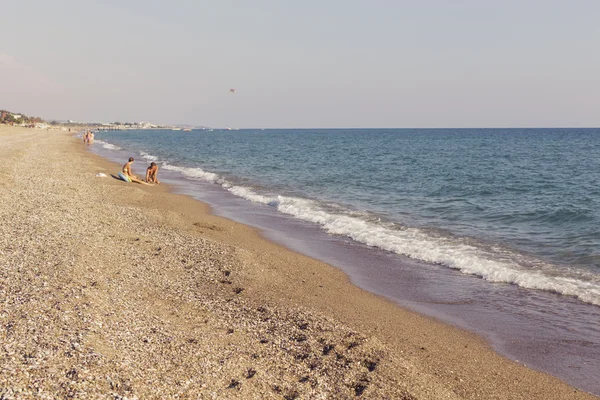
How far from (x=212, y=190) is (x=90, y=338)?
19.7m

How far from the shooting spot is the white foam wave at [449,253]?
10336mm

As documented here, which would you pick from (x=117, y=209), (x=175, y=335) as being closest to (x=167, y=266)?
(x=175, y=335)

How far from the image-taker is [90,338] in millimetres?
6098

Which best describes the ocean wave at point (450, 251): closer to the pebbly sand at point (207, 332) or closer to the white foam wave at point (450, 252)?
the white foam wave at point (450, 252)

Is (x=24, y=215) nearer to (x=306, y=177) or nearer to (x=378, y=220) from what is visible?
(x=378, y=220)

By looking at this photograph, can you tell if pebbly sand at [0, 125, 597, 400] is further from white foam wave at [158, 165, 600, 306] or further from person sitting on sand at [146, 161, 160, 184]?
person sitting on sand at [146, 161, 160, 184]

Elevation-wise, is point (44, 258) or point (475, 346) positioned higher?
point (44, 258)

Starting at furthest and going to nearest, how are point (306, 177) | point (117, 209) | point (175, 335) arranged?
point (306, 177), point (117, 209), point (175, 335)

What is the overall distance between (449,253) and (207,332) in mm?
7931

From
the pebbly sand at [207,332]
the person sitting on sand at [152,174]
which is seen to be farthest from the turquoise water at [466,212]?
the person sitting on sand at [152,174]

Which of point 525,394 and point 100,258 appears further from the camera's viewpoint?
point 100,258

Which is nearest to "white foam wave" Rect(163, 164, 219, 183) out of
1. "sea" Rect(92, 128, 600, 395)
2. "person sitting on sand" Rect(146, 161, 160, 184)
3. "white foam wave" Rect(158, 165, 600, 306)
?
"sea" Rect(92, 128, 600, 395)

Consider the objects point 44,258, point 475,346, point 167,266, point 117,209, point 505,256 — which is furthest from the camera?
point 117,209

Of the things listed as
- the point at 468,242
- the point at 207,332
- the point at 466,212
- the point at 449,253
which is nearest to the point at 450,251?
the point at 449,253
